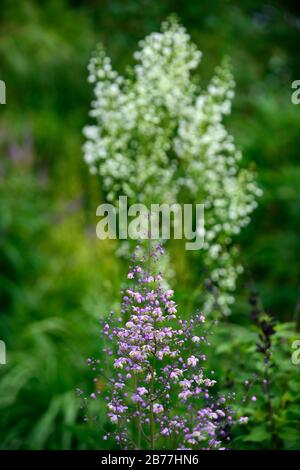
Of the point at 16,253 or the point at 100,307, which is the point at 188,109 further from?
the point at 16,253

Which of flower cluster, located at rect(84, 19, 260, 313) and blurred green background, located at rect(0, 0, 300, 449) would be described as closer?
flower cluster, located at rect(84, 19, 260, 313)

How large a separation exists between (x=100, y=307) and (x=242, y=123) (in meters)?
3.86

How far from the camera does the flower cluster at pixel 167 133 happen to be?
3.24m

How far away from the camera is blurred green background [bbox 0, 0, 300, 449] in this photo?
3721 mm

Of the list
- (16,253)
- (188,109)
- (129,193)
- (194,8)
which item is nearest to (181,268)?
(129,193)

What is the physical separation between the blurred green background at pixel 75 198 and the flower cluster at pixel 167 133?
45cm

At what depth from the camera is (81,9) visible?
22.4 feet

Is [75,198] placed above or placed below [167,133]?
above

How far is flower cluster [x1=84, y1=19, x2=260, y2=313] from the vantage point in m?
3.24

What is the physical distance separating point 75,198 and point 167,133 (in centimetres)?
333

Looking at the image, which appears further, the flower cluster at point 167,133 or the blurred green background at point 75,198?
the blurred green background at point 75,198

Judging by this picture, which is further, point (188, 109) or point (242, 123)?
point (242, 123)

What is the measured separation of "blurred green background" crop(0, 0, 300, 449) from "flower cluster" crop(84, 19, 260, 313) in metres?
0.45

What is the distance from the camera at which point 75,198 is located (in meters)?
6.51
